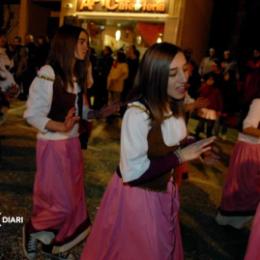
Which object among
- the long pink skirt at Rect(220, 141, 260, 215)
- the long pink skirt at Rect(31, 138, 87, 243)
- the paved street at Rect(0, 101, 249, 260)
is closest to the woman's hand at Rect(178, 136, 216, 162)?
the long pink skirt at Rect(31, 138, 87, 243)

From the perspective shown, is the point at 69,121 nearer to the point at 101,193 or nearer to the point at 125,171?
the point at 125,171

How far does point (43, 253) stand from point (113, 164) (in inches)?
123

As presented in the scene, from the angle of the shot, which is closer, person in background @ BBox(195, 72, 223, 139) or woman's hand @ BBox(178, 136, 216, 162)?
woman's hand @ BBox(178, 136, 216, 162)

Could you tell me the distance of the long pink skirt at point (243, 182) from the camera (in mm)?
4375

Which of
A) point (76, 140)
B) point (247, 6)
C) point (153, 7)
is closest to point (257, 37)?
point (247, 6)

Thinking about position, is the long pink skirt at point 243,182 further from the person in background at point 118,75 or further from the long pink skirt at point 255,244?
the person in background at point 118,75

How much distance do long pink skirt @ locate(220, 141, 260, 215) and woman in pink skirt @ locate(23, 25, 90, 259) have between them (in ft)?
5.82

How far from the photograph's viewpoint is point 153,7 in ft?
44.2

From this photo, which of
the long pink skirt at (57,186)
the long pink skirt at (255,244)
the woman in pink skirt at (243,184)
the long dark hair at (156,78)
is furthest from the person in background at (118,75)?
the long dark hair at (156,78)

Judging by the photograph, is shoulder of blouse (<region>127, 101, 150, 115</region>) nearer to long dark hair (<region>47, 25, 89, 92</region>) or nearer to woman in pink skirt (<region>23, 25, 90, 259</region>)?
woman in pink skirt (<region>23, 25, 90, 259</region>)

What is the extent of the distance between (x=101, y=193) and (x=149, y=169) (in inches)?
120

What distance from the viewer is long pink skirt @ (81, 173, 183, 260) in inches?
94.1

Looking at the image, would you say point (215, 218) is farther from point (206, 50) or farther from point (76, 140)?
point (206, 50)

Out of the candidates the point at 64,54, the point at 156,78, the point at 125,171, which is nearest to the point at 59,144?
the point at 64,54
